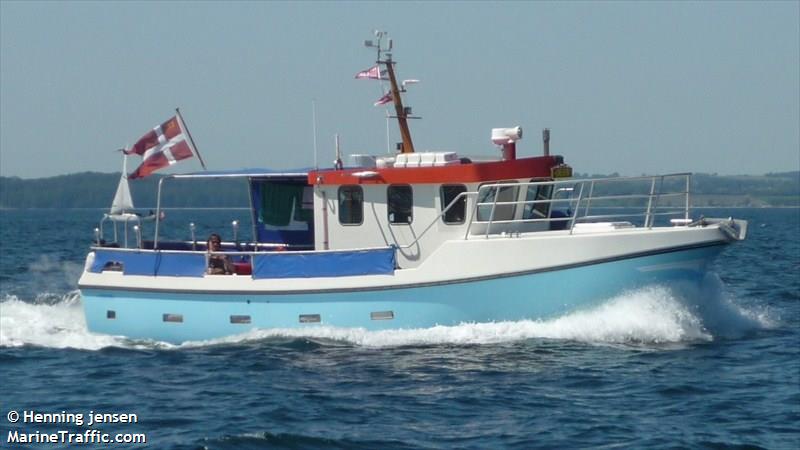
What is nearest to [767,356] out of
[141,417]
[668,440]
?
[668,440]

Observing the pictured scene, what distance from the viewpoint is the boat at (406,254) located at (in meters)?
17.0

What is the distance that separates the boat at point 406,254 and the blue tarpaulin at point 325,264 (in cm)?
2

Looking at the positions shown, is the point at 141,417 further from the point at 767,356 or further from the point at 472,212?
the point at 767,356

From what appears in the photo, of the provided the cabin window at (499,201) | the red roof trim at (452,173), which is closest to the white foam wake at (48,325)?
the red roof trim at (452,173)

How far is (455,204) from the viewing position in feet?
59.8

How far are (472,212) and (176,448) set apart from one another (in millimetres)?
7205

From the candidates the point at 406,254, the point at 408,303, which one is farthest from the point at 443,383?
the point at 406,254

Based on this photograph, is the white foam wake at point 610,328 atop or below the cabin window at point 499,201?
below

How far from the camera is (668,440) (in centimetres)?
1217

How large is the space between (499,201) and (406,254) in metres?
1.69

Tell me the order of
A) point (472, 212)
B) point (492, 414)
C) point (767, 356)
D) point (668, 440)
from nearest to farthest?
point (668, 440), point (492, 414), point (767, 356), point (472, 212)

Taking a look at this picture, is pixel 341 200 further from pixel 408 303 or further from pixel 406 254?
pixel 408 303

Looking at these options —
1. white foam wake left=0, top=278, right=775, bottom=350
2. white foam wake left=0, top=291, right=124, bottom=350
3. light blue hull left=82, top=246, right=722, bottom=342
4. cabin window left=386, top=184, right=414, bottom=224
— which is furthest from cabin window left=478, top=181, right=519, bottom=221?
white foam wake left=0, top=291, right=124, bottom=350

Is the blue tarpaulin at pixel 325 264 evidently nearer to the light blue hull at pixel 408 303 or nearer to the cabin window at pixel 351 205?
the light blue hull at pixel 408 303
